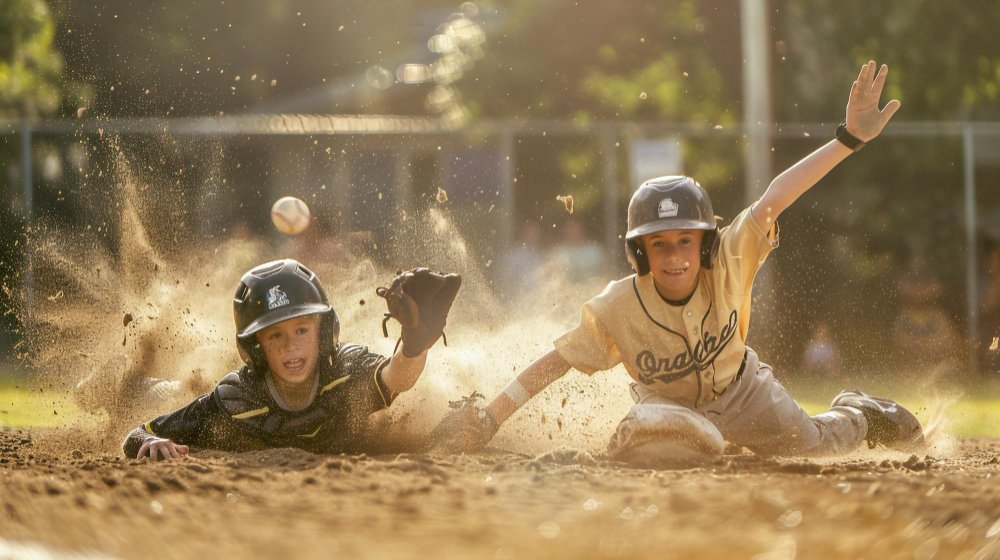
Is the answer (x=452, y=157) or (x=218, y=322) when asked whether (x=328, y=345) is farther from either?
(x=452, y=157)

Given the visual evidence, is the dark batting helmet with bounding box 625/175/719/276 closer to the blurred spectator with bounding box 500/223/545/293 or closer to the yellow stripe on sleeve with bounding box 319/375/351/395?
the yellow stripe on sleeve with bounding box 319/375/351/395

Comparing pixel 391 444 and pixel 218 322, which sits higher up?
pixel 218 322

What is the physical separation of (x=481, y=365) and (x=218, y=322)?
1913 mm

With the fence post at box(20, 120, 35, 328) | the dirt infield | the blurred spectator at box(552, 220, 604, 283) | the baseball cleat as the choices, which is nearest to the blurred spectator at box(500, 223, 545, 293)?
the blurred spectator at box(552, 220, 604, 283)

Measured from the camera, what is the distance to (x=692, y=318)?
588 centimetres

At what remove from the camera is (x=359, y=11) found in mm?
22594

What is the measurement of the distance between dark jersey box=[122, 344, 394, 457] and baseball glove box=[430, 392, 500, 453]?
0.35 m

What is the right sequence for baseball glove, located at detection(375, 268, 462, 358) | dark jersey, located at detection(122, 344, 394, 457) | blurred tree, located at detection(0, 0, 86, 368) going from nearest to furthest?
baseball glove, located at detection(375, 268, 462, 358)
dark jersey, located at detection(122, 344, 394, 457)
blurred tree, located at detection(0, 0, 86, 368)

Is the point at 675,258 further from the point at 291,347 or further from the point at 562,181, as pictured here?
the point at 562,181

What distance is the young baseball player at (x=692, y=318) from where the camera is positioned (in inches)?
229

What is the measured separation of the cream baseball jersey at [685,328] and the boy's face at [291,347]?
49.4 inches

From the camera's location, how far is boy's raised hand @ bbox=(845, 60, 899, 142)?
5.93 m

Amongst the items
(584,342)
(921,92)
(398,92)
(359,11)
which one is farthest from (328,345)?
(398,92)

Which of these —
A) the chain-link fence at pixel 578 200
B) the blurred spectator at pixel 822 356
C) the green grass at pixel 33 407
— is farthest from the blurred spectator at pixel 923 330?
the green grass at pixel 33 407
